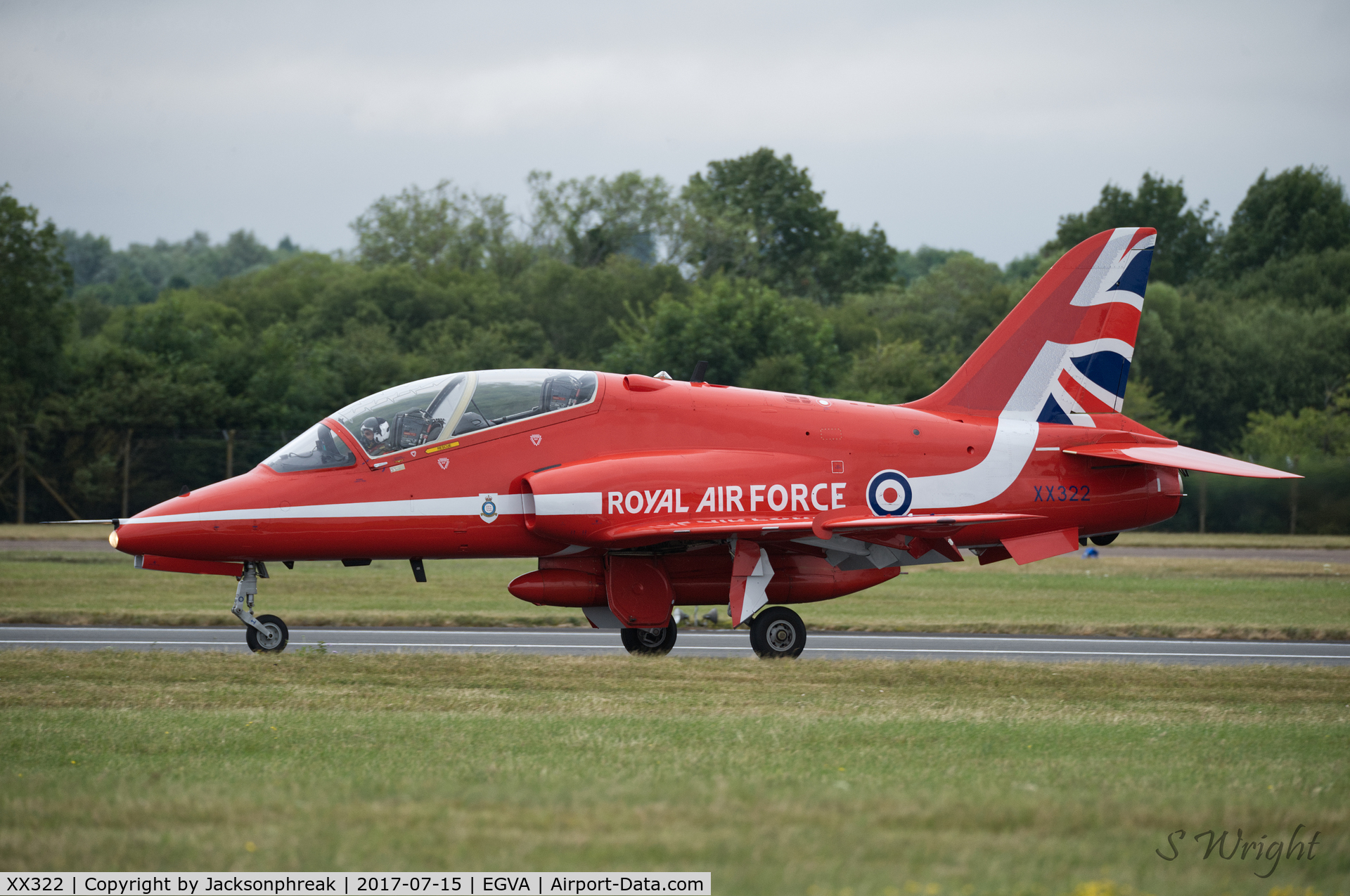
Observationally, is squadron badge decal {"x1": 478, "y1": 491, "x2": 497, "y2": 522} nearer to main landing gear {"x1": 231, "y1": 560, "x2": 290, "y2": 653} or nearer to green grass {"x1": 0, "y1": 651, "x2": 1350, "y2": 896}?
green grass {"x1": 0, "y1": 651, "x2": 1350, "y2": 896}

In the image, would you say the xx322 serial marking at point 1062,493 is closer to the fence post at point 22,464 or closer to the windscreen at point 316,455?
the windscreen at point 316,455

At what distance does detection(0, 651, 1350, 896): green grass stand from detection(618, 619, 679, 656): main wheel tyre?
182 centimetres

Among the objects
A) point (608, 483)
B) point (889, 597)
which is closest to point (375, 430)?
point (608, 483)

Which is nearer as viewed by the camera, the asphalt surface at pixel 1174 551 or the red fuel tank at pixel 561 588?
the red fuel tank at pixel 561 588

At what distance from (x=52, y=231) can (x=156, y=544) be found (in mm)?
36925

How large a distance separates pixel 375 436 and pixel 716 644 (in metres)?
5.26

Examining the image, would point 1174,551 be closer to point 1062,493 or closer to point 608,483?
point 1062,493

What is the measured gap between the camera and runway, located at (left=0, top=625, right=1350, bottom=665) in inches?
596

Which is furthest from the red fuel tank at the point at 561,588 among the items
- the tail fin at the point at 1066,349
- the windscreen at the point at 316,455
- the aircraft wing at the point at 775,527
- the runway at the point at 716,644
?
the tail fin at the point at 1066,349

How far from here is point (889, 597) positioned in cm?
2347

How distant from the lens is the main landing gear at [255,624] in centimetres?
1339

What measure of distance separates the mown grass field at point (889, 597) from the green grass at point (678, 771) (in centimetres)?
636

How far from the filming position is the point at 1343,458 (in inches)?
1623

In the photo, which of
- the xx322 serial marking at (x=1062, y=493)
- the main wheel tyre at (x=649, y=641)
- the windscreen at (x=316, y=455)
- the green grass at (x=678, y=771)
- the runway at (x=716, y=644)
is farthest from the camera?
the runway at (x=716, y=644)
